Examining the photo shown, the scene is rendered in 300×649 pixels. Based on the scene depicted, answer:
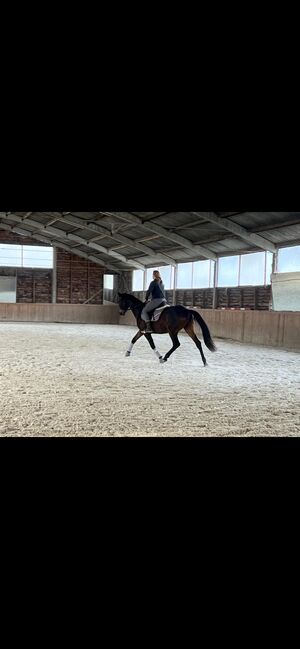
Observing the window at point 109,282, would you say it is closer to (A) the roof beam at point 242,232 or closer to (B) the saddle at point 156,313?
(A) the roof beam at point 242,232

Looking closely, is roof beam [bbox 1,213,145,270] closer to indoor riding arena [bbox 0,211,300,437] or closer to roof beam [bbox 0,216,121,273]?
indoor riding arena [bbox 0,211,300,437]

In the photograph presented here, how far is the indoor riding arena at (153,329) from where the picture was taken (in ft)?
15.5

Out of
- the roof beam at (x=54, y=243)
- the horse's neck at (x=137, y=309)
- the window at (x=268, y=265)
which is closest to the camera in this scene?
the horse's neck at (x=137, y=309)

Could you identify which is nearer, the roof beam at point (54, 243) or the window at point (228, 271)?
the window at point (228, 271)

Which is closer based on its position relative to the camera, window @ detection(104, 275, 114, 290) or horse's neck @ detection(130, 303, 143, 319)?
horse's neck @ detection(130, 303, 143, 319)

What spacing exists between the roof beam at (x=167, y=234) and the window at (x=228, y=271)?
19.2 inches

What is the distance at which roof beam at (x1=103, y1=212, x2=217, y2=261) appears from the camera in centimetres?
1731

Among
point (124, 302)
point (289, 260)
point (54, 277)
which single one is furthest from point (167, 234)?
point (54, 277)

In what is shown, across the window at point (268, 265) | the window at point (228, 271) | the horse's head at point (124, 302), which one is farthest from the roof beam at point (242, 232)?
the horse's head at point (124, 302)

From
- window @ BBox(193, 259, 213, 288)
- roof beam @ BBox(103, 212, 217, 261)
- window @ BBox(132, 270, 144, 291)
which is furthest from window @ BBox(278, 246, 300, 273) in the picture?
window @ BBox(132, 270, 144, 291)

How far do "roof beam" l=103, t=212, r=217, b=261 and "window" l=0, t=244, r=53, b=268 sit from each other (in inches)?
424

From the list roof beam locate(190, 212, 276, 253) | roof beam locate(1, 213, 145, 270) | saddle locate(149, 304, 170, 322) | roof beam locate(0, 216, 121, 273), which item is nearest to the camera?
saddle locate(149, 304, 170, 322)
